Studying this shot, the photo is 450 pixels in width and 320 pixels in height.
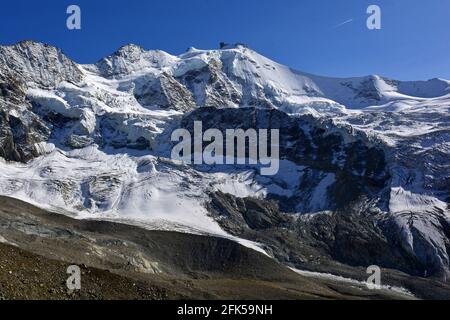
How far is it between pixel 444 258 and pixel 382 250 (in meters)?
13.9

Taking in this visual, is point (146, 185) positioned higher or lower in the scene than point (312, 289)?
higher

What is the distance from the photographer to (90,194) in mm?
167500

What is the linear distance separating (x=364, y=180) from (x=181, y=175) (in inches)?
2139

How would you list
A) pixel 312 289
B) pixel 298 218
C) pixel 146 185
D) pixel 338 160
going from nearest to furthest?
pixel 312 289
pixel 298 218
pixel 146 185
pixel 338 160

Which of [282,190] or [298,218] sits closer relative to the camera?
[298,218]

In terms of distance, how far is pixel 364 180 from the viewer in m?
177

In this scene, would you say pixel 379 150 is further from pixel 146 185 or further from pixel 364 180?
pixel 146 185
